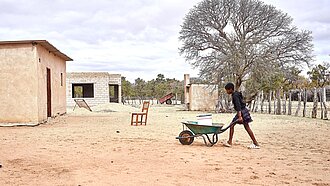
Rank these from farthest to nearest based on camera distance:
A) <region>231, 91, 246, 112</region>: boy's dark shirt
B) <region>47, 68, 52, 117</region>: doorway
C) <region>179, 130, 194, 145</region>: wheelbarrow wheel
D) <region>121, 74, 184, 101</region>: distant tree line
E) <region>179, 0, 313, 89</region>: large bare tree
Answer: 1. <region>121, 74, 184, 101</region>: distant tree line
2. <region>179, 0, 313, 89</region>: large bare tree
3. <region>47, 68, 52, 117</region>: doorway
4. <region>179, 130, 194, 145</region>: wheelbarrow wheel
5. <region>231, 91, 246, 112</region>: boy's dark shirt

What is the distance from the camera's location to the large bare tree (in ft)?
85.4

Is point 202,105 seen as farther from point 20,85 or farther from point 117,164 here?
point 117,164

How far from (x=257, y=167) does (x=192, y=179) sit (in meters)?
1.39

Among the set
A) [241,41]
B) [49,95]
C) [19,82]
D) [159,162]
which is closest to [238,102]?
[159,162]

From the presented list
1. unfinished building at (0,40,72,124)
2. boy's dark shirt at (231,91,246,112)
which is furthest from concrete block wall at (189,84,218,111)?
boy's dark shirt at (231,91,246,112)

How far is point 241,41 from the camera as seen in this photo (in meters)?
26.8

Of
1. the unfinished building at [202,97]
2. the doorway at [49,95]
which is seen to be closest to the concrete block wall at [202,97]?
the unfinished building at [202,97]

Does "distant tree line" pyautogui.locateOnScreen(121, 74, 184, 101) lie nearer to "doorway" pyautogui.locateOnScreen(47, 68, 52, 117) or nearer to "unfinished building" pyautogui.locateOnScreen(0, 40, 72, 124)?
"doorway" pyautogui.locateOnScreen(47, 68, 52, 117)

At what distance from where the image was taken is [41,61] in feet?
50.8

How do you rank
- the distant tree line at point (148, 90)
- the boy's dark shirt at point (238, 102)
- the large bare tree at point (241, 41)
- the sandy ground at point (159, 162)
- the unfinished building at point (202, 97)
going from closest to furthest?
the sandy ground at point (159, 162) → the boy's dark shirt at point (238, 102) → the large bare tree at point (241, 41) → the unfinished building at point (202, 97) → the distant tree line at point (148, 90)

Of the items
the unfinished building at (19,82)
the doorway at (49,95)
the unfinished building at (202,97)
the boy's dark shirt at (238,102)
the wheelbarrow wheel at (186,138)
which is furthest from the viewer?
the unfinished building at (202,97)

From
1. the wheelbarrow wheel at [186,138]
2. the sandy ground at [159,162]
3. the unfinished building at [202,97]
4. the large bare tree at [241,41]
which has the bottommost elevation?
the sandy ground at [159,162]

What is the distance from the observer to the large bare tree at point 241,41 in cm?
2603

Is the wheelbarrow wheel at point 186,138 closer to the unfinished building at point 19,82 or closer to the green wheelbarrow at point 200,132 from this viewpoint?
the green wheelbarrow at point 200,132
